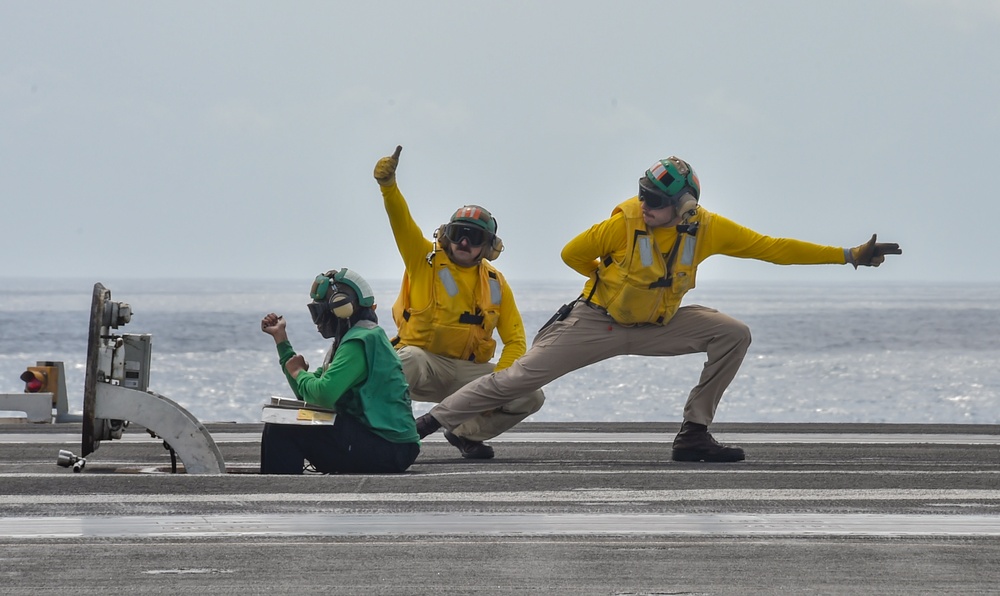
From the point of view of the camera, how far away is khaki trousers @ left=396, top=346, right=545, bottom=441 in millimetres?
10133

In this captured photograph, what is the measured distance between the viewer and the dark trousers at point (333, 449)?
864 centimetres

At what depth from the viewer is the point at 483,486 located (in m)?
8.34

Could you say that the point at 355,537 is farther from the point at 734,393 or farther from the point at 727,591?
the point at 734,393

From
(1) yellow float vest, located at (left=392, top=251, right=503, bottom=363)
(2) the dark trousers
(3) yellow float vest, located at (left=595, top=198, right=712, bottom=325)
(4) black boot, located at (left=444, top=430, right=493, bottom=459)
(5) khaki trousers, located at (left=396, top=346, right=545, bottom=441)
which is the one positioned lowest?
(4) black boot, located at (left=444, top=430, right=493, bottom=459)

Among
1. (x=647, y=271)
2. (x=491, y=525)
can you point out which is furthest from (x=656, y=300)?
(x=491, y=525)

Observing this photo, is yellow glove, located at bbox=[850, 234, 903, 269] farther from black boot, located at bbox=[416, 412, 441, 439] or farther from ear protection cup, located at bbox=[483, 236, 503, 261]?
black boot, located at bbox=[416, 412, 441, 439]

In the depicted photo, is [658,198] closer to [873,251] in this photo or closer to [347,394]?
[873,251]

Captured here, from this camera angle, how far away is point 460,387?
34.8 ft

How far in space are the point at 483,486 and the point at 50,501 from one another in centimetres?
222

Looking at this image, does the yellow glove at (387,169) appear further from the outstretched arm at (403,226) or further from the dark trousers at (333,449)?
the dark trousers at (333,449)

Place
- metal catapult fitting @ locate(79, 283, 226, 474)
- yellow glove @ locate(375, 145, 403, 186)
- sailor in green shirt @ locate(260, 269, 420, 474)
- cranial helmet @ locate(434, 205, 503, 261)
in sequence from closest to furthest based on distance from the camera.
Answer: metal catapult fitting @ locate(79, 283, 226, 474)
sailor in green shirt @ locate(260, 269, 420, 474)
yellow glove @ locate(375, 145, 403, 186)
cranial helmet @ locate(434, 205, 503, 261)

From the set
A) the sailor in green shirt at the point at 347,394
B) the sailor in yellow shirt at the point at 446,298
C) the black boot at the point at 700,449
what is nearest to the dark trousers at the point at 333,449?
the sailor in green shirt at the point at 347,394

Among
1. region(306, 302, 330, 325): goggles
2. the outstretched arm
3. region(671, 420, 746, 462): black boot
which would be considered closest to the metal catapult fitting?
region(306, 302, 330, 325): goggles

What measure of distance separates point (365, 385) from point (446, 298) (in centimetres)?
196
